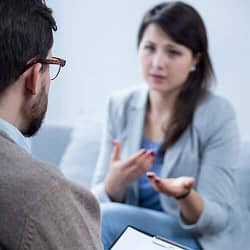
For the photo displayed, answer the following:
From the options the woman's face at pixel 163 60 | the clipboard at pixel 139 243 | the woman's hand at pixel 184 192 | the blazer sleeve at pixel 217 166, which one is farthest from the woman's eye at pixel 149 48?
the clipboard at pixel 139 243

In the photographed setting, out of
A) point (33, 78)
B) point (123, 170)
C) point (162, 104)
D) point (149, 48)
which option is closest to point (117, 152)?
point (123, 170)

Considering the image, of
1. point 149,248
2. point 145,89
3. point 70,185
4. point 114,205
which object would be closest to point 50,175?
point 70,185

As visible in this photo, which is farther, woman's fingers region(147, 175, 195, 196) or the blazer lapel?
the blazer lapel

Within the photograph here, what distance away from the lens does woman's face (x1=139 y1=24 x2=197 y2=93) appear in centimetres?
128

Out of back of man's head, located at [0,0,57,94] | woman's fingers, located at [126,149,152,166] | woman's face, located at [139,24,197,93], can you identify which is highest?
back of man's head, located at [0,0,57,94]

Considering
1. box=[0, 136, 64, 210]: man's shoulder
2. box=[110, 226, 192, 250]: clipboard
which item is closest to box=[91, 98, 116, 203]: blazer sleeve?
box=[110, 226, 192, 250]: clipboard

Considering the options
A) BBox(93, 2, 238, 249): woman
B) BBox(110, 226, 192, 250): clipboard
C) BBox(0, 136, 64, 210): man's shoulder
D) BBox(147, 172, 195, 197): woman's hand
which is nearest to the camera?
BBox(0, 136, 64, 210): man's shoulder

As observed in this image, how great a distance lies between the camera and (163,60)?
4.22ft

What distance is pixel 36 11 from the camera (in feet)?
2.12

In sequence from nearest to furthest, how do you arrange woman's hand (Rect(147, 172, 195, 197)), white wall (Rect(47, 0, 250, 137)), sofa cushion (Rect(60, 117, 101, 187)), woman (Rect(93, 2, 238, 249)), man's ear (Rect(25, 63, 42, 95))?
man's ear (Rect(25, 63, 42, 95)), woman's hand (Rect(147, 172, 195, 197)), woman (Rect(93, 2, 238, 249)), sofa cushion (Rect(60, 117, 101, 187)), white wall (Rect(47, 0, 250, 137))

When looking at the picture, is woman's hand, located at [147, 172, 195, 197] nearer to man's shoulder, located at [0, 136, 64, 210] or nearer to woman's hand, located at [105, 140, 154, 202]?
woman's hand, located at [105, 140, 154, 202]

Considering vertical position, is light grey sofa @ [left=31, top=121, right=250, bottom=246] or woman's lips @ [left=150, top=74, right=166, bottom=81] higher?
woman's lips @ [left=150, top=74, right=166, bottom=81]

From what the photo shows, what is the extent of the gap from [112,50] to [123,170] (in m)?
0.80

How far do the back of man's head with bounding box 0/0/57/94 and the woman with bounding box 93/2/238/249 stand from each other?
1.91ft
